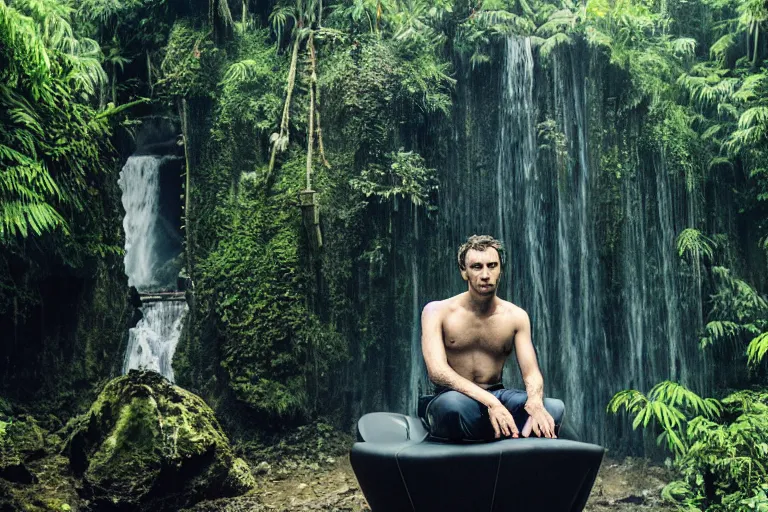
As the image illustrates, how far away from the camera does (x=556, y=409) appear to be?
284cm

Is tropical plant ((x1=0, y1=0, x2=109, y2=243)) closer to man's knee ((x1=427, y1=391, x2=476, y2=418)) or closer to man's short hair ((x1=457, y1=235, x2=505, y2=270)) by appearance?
man's short hair ((x1=457, y1=235, x2=505, y2=270))

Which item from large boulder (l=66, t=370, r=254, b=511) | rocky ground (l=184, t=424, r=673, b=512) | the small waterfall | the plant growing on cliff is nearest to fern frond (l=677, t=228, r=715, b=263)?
rocky ground (l=184, t=424, r=673, b=512)

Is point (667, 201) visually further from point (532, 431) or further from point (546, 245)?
point (532, 431)

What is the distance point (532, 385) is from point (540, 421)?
0.18 metres

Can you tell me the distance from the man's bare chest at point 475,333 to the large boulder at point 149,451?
3596 millimetres

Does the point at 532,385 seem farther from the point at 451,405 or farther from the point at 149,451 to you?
the point at 149,451

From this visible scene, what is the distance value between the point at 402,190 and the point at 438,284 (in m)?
1.32

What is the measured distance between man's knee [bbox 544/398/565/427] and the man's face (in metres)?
0.53

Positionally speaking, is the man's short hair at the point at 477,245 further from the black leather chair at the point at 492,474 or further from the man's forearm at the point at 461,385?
the black leather chair at the point at 492,474

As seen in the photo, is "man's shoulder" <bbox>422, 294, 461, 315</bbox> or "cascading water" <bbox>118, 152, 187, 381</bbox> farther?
"cascading water" <bbox>118, 152, 187, 381</bbox>

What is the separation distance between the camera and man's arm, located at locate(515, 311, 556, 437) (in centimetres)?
272

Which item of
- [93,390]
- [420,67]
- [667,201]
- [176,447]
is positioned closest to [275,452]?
[176,447]

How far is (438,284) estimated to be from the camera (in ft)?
28.2

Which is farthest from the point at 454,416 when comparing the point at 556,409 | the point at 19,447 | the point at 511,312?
the point at 19,447
